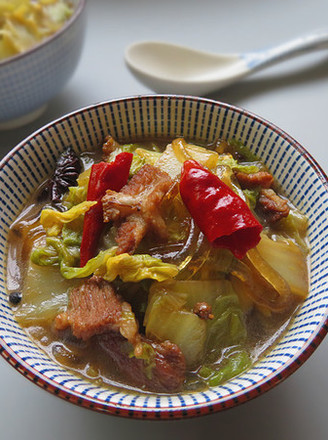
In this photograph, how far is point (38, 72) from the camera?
2.46 m

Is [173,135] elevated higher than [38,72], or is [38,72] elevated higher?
[38,72]

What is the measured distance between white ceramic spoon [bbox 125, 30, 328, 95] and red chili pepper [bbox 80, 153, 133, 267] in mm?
1078

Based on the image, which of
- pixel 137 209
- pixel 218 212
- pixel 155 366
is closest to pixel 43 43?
pixel 137 209

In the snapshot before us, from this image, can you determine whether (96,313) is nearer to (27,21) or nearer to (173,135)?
(173,135)

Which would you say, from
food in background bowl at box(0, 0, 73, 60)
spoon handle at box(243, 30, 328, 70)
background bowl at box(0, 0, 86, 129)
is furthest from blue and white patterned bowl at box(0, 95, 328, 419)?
spoon handle at box(243, 30, 328, 70)

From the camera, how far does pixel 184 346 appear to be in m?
1.64

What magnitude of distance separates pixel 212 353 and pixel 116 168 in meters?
0.75

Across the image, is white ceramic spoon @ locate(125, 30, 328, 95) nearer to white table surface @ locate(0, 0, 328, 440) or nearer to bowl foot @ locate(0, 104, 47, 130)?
white table surface @ locate(0, 0, 328, 440)

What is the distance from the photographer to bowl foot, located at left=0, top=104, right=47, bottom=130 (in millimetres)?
2670

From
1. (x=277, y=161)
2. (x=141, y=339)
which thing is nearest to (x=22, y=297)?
(x=141, y=339)

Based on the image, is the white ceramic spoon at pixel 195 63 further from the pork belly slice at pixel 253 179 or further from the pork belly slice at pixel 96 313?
the pork belly slice at pixel 96 313

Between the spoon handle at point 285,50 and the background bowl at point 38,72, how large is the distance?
1.00 m

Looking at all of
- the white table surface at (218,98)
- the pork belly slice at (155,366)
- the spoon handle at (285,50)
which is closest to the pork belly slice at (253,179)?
the white table surface at (218,98)

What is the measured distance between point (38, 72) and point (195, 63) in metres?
0.94
